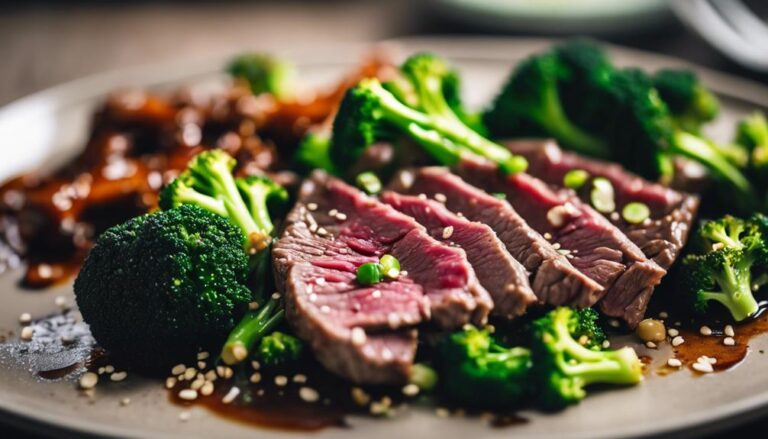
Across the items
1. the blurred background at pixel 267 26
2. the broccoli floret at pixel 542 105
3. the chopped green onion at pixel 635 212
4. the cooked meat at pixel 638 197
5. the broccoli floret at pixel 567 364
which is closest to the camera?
the broccoli floret at pixel 567 364

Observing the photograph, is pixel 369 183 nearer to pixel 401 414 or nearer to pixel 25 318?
pixel 401 414

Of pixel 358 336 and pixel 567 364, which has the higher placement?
pixel 358 336

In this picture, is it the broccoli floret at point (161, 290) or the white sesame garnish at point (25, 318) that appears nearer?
the broccoli floret at point (161, 290)

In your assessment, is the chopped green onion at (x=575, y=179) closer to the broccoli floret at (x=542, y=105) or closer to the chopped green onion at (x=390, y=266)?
the broccoli floret at (x=542, y=105)

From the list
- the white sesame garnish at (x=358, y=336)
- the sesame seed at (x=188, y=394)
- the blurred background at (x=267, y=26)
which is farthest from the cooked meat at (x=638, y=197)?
the blurred background at (x=267, y=26)

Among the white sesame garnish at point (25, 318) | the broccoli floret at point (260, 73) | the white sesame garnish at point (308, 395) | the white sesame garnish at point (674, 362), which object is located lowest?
the white sesame garnish at point (25, 318)

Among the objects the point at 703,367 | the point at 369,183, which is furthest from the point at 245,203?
the point at 703,367
